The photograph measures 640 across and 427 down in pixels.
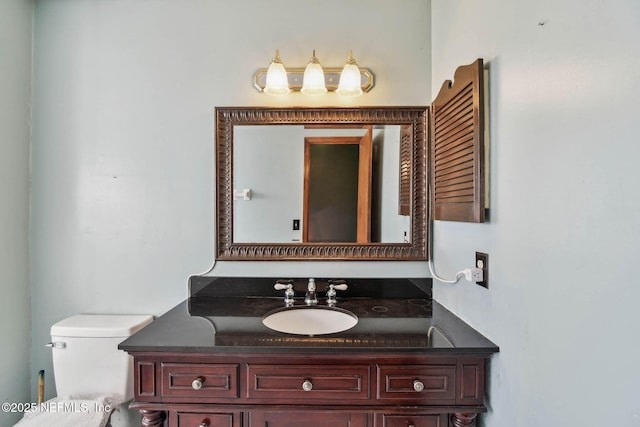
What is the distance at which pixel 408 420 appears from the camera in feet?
3.62

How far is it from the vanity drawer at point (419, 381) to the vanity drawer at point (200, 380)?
1.68ft

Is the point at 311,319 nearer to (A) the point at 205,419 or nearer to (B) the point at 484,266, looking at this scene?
(A) the point at 205,419

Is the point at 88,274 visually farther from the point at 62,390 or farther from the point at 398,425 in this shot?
the point at 398,425

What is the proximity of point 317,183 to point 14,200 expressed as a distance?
1.52 metres

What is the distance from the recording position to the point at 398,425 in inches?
43.4

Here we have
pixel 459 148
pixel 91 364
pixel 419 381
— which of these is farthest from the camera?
pixel 91 364

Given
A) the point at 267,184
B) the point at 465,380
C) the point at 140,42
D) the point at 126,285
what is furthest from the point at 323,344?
the point at 140,42

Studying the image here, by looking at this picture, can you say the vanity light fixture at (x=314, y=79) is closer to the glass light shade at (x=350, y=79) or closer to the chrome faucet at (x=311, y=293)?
the glass light shade at (x=350, y=79)

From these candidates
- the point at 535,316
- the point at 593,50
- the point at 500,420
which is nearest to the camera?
the point at 593,50

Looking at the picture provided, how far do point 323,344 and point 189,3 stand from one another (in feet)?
5.83

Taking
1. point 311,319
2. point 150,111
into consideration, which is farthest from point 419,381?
point 150,111

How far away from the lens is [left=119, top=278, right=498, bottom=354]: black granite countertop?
1079mm

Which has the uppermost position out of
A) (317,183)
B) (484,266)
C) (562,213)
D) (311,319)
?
(317,183)

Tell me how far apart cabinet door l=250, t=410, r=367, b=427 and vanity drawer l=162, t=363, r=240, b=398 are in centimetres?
12
